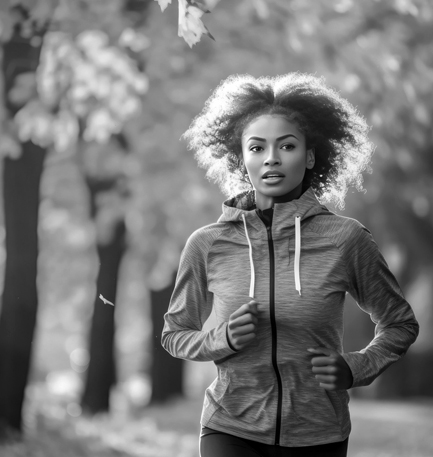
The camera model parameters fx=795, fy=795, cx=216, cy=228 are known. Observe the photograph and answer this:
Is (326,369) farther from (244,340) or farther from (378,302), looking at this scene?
(378,302)

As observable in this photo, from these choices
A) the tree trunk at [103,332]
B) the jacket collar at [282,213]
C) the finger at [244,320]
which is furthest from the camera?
the tree trunk at [103,332]

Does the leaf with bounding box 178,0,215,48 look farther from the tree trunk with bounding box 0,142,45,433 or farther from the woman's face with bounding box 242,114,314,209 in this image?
the tree trunk with bounding box 0,142,45,433

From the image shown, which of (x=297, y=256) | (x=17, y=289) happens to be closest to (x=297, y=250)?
(x=297, y=256)

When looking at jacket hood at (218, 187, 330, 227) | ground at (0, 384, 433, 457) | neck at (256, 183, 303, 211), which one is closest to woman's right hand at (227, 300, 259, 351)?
jacket hood at (218, 187, 330, 227)

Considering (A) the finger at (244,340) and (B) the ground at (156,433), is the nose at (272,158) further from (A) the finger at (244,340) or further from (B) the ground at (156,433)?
(B) the ground at (156,433)

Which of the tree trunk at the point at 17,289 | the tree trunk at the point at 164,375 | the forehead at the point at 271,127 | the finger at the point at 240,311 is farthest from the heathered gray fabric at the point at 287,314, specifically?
the tree trunk at the point at 164,375

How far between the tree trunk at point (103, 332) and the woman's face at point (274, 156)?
21.0ft

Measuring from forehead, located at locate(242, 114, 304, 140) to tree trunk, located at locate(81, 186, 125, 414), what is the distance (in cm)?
642

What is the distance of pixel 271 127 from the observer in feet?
9.03

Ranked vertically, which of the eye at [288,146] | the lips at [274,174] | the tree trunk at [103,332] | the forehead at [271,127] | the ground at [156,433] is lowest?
the ground at [156,433]

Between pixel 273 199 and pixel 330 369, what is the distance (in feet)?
2.18

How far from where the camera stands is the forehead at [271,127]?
9.00 ft

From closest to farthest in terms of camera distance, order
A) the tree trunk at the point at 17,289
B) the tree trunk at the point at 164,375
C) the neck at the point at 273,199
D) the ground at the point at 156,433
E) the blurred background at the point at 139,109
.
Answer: the neck at the point at 273,199
the blurred background at the point at 139,109
the tree trunk at the point at 17,289
the ground at the point at 156,433
the tree trunk at the point at 164,375

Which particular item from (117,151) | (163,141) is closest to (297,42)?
(163,141)
